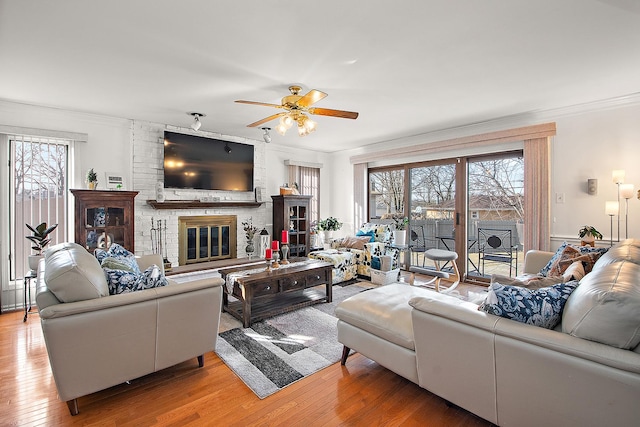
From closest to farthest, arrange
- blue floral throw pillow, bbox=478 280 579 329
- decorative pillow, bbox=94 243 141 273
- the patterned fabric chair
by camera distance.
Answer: blue floral throw pillow, bbox=478 280 579 329 < decorative pillow, bbox=94 243 141 273 < the patterned fabric chair

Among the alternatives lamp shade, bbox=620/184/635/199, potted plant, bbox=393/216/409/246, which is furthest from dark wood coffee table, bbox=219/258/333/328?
lamp shade, bbox=620/184/635/199

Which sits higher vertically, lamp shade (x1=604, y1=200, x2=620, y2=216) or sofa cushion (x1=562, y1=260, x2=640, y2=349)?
lamp shade (x1=604, y1=200, x2=620, y2=216)

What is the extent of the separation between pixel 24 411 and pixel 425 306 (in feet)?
8.05

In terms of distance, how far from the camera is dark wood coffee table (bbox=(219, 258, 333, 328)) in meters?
3.04

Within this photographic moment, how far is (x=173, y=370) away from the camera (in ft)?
7.48

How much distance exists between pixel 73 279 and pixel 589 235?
4.84 m

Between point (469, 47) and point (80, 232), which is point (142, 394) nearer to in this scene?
point (80, 232)

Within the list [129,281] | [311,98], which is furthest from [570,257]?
[129,281]

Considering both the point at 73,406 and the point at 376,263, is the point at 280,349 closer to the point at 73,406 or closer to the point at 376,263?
the point at 73,406

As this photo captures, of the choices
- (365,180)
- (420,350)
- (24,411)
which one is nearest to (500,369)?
(420,350)

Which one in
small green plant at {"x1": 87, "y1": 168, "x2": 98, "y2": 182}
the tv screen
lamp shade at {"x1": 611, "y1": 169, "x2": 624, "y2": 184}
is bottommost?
lamp shade at {"x1": 611, "y1": 169, "x2": 624, "y2": 184}

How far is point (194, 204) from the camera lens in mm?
4984

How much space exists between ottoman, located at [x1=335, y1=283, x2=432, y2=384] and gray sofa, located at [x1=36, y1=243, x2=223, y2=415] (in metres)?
1.01

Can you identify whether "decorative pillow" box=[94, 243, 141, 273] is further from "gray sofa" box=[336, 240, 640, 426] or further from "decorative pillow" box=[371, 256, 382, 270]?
"decorative pillow" box=[371, 256, 382, 270]
